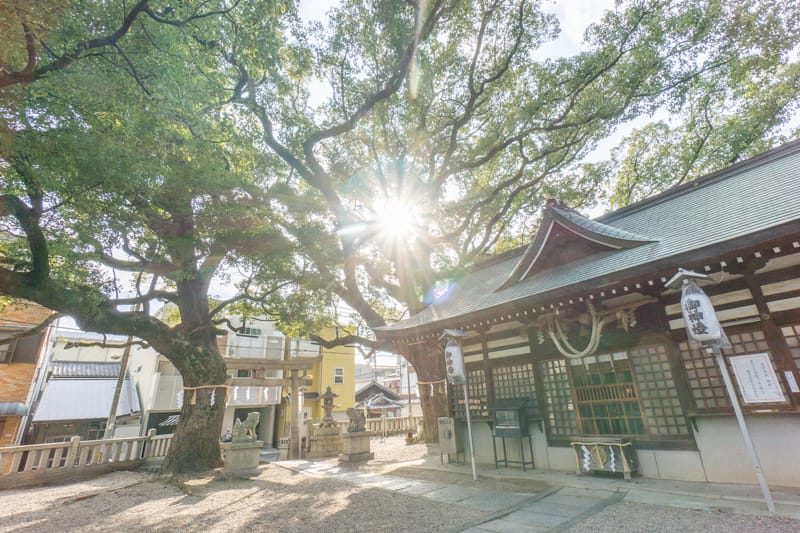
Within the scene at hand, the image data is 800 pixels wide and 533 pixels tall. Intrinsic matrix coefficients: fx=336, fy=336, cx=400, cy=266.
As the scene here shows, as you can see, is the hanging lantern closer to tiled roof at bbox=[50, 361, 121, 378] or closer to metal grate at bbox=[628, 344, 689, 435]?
metal grate at bbox=[628, 344, 689, 435]

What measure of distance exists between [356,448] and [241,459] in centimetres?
338

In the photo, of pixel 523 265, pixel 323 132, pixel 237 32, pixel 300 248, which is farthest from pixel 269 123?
pixel 523 265

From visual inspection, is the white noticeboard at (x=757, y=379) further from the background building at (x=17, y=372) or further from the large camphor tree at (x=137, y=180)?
the background building at (x=17, y=372)

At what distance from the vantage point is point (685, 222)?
6.72 metres

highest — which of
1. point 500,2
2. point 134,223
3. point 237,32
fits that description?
point 500,2

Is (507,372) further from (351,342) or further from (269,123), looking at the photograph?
(269,123)

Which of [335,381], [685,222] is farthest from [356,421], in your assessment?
[335,381]

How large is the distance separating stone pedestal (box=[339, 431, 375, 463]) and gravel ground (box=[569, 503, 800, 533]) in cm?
772

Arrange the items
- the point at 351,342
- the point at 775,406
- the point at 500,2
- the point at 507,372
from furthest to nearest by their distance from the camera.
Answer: the point at 351,342 < the point at 500,2 < the point at 507,372 < the point at 775,406

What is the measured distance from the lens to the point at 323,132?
36.1 ft

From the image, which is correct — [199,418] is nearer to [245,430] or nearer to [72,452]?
[245,430]

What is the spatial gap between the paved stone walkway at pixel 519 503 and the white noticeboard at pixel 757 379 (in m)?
2.43

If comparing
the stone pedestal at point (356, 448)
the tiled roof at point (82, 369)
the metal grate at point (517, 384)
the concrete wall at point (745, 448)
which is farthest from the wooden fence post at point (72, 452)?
the concrete wall at point (745, 448)

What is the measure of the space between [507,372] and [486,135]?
9207 mm
